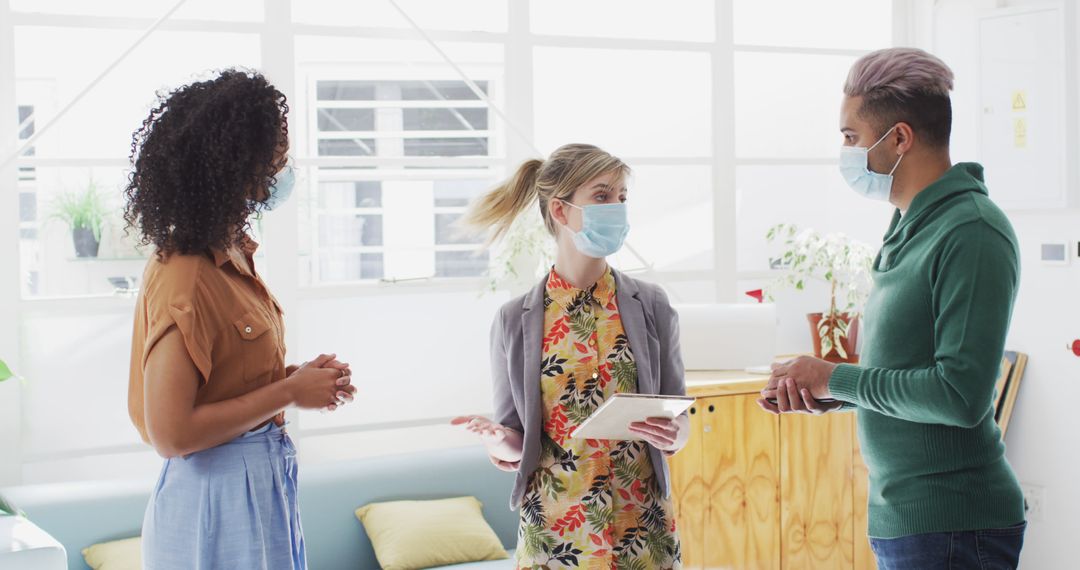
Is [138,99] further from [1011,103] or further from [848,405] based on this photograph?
[1011,103]

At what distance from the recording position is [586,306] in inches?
81.3

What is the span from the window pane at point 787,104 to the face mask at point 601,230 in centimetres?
229

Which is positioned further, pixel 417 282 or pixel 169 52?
pixel 417 282

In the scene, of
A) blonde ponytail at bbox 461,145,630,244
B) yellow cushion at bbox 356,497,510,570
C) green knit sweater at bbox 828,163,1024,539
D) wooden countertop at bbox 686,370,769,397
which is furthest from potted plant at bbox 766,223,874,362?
green knit sweater at bbox 828,163,1024,539

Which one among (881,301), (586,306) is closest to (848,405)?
(881,301)

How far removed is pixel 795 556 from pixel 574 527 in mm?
1819

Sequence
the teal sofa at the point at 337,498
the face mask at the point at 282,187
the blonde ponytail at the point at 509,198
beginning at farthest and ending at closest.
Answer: the teal sofa at the point at 337,498 < the blonde ponytail at the point at 509,198 < the face mask at the point at 282,187

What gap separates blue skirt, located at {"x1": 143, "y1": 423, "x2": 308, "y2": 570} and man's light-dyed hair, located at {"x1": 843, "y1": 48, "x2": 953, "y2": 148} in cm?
116

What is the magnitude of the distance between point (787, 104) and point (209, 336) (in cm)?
331

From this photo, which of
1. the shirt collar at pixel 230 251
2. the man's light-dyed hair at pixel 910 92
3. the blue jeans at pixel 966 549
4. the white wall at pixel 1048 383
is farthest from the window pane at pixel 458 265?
the blue jeans at pixel 966 549

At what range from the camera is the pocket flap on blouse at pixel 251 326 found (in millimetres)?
1612

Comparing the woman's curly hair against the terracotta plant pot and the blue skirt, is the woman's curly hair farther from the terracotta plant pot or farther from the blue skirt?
the terracotta plant pot

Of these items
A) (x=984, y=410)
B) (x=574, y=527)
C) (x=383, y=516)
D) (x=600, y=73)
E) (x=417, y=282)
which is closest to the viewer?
(x=984, y=410)

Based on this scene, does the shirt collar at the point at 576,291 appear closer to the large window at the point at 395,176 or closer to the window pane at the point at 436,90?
the large window at the point at 395,176
